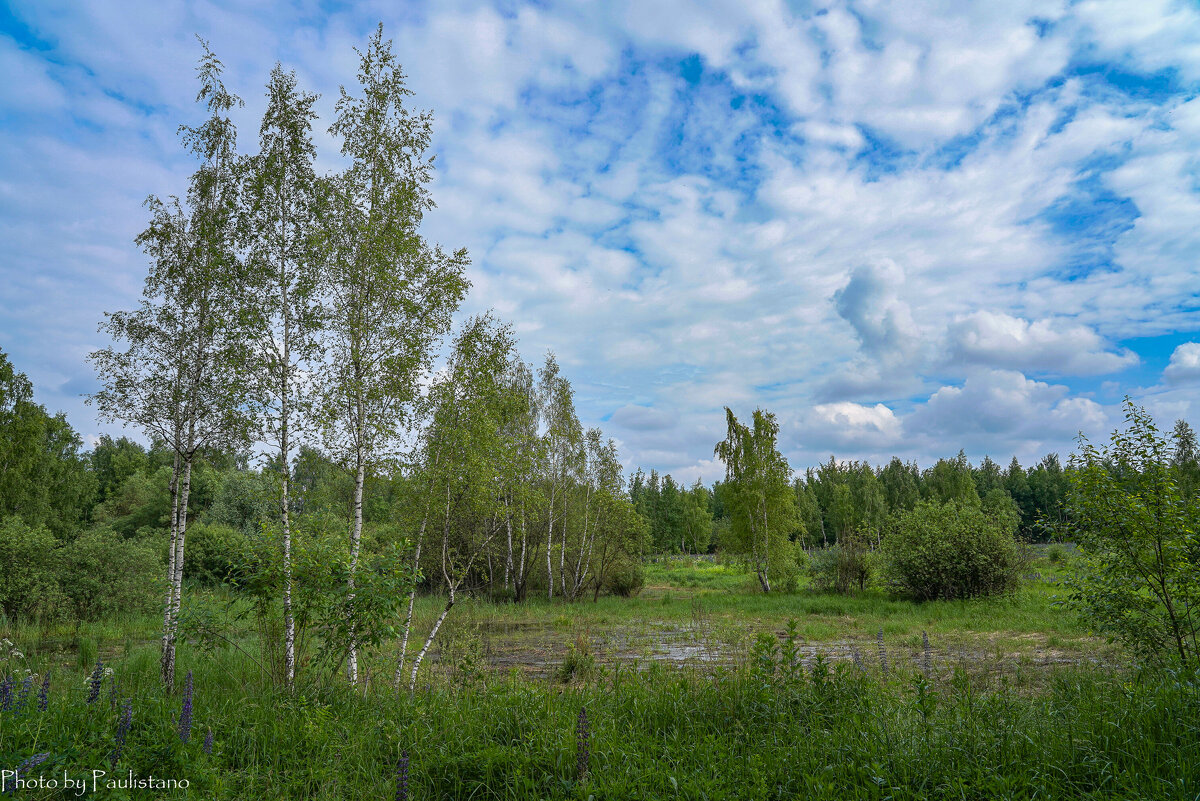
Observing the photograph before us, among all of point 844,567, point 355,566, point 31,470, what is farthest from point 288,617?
point 31,470

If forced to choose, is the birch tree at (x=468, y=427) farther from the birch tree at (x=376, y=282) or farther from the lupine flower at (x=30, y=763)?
the lupine flower at (x=30, y=763)

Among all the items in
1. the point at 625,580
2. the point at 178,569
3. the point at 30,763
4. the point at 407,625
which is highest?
the point at 178,569

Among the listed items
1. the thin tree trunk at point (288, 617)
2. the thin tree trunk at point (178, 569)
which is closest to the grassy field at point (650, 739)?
the thin tree trunk at point (288, 617)

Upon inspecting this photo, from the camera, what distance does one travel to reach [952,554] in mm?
20266

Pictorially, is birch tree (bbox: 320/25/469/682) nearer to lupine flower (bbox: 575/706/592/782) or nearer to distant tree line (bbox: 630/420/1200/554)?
lupine flower (bbox: 575/706/592/782)

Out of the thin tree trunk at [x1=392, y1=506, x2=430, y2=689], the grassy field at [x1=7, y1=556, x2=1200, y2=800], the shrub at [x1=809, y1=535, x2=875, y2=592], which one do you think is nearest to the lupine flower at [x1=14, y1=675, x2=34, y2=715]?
the grassy field at [x1=7, y1=556, x2=1200, y2=800]

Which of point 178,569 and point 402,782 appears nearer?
point 402,782

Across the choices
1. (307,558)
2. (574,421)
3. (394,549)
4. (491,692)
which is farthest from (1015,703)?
(574,421)

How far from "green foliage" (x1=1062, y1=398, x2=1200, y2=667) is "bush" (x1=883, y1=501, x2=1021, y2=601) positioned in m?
14.6

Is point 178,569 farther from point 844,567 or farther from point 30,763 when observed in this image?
point 844,567

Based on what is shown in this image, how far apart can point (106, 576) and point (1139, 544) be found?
2402cm

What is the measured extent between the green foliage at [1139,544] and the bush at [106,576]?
69.1 feet

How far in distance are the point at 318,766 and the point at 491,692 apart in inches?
71.3

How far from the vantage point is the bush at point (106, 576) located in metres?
16.8
